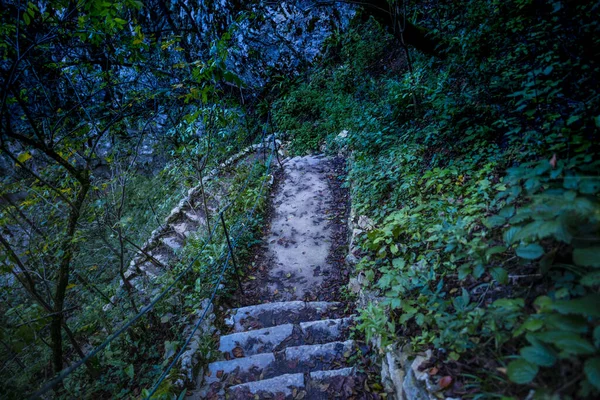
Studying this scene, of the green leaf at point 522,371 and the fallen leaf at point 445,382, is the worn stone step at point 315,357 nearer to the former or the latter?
the fallen leaf at point 445,382

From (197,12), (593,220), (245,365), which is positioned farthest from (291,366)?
(197,12)

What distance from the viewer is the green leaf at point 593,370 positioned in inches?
40.6

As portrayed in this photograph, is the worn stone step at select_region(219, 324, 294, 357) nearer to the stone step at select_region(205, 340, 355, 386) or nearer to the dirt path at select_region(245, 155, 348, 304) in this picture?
the stone step at select_region(205, 340, 355, 386)

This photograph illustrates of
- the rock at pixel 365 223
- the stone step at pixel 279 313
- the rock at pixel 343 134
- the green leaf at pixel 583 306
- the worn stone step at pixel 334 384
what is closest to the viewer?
the green leaf at pixel 583 306

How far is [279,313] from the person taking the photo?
352 cm

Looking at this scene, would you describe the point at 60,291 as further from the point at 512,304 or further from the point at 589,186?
the point at 589,186

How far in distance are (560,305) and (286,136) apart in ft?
27.3

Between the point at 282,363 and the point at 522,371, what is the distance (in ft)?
6.91

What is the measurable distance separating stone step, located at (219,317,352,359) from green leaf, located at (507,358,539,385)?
196 centimetres

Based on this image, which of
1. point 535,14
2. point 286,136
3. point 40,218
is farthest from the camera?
point 286,136

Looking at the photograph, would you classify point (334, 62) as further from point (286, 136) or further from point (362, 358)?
point (362, 358)

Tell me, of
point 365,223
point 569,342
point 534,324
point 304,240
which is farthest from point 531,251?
point 304,240

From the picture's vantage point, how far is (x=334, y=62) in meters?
9.99

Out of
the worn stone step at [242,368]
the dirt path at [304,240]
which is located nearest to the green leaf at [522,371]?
the worn stone step at [242,368]
